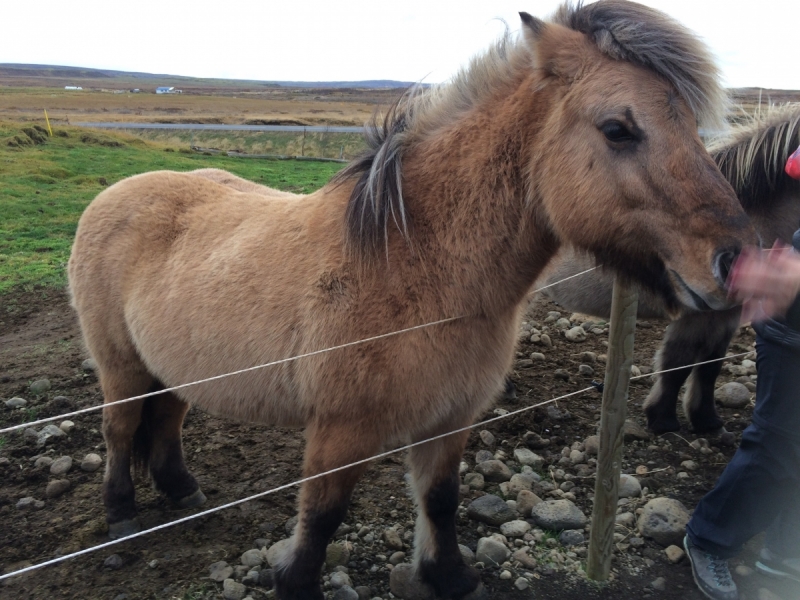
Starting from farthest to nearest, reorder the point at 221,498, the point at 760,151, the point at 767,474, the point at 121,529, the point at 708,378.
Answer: the point at 708,378
the point at 760,151
the point at 221,498
the point at 121,529
the point at 767,474

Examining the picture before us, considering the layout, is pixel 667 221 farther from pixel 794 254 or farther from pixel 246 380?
pixel 246 380

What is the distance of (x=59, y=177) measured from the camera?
15.5 m

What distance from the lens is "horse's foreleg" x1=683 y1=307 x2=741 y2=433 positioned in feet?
14.6

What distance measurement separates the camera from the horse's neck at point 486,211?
251 cm

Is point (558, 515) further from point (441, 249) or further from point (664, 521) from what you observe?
point (441, 249)

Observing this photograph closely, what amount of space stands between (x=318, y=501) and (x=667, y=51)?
232cm

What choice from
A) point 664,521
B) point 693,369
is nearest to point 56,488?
point 664,521

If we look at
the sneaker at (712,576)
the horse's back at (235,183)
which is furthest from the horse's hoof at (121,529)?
the sneaker at (712,576)

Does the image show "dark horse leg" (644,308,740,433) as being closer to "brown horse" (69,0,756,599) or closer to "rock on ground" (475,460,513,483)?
"rock on ground" (475,460,513,483)

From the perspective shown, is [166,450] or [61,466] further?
[61,466]

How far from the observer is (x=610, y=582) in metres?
3.20

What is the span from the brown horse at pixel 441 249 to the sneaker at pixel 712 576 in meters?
1.17

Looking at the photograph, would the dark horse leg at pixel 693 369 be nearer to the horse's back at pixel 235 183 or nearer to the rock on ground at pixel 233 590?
the horse's back at pixel 235 183

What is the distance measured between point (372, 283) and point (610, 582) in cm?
207
